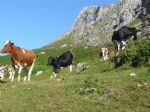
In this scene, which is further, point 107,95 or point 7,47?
point 7,47

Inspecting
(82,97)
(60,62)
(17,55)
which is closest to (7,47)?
(17,55)

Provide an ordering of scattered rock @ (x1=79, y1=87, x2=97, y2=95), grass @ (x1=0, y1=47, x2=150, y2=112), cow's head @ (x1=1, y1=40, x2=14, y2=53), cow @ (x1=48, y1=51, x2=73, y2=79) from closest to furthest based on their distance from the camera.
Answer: grass @ (x1=0, y1=47, x2=150, y2=112) < scattered rock @ (x1=79, y1=87, x2=97, y2=95) < cow's head @ (x1=1, y1=40, x2=14, y2=53) < cow @ (x1=48, y1=51, x2=73, y2=79)

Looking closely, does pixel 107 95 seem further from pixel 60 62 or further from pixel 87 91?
pixel 60 62

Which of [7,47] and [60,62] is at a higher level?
[7,47]

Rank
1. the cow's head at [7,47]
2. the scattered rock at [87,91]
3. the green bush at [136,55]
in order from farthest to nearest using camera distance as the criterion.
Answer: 1. the cow's head at [7,47]
2. the green bush at [136,55]
3. the scattered rock at [87,91]

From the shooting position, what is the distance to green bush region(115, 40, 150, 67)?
28.9 metres

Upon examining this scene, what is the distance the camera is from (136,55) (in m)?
29.5

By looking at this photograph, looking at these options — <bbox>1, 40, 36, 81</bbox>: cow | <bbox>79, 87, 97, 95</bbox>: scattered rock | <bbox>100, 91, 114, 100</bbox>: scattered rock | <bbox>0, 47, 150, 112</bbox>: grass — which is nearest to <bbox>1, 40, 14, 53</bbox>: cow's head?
<bbox>1, 40, 36, 81</bbox>: cow

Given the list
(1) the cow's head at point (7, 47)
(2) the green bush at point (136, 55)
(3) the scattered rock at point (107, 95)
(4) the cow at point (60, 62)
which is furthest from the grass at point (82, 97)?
(4) the cow at point (60, 62)

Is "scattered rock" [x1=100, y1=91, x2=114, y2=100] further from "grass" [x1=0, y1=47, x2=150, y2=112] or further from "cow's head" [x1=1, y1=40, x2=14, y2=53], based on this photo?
"cow's head" [x1=1, y1=40, x2=14, y2=53]

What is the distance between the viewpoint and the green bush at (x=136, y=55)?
1138 inches

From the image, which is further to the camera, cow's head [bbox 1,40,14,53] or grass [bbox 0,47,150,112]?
cow's head [bbox 1,40,14,53]

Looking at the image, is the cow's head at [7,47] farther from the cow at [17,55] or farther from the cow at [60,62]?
the cow at [60,62]

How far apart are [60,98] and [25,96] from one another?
233cm
